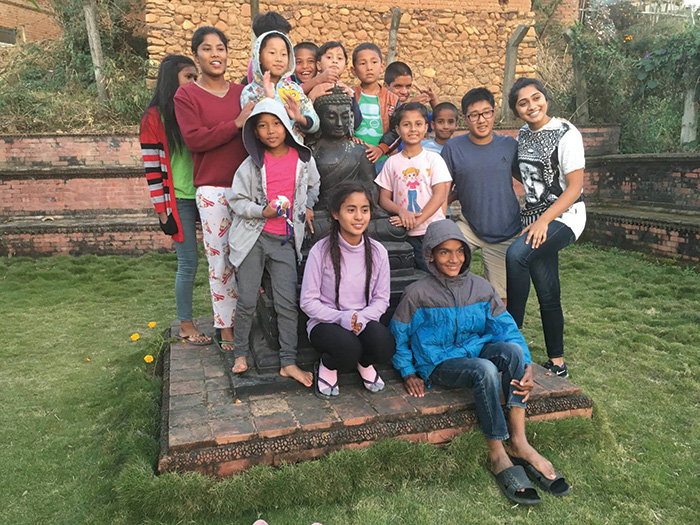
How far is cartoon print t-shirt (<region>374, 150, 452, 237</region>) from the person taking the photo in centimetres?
335

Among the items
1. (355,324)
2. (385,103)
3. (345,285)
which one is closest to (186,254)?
(345,285)

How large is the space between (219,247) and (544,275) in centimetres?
207

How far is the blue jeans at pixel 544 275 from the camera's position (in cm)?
321

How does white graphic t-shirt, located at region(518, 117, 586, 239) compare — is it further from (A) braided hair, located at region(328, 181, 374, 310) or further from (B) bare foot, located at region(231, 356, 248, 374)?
(B) bare foot, located at region(231, 356, 248, 374)

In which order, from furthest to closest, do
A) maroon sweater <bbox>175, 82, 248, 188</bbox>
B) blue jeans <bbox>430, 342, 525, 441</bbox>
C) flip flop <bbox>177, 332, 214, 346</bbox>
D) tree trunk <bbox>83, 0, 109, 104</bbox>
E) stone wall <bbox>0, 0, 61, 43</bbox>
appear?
stone wall <bbox>0, 0, 61, 43</bbox>
tree trunk <bbox>83, 0, 109, 104</bbox>
flip flop <bbox>177, 332, 214, 346</bbox>
maroon sweater <bbox>175, 82, 248, 188</bbox>
blue jeans <bbox>430, 342, 525, 441</bbox>

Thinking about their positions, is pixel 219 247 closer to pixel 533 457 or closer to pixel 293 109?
pixel 293 109

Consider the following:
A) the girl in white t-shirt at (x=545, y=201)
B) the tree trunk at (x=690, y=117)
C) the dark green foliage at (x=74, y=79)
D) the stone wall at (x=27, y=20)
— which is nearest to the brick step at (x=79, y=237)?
the dark green foliage at (x=74, y=79)

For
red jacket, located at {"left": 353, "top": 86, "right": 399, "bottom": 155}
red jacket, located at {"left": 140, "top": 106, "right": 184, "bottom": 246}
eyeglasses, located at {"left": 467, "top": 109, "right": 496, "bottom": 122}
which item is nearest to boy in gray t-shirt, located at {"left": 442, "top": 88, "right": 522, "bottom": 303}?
eyeglasses, located at {"left": 467, "top": 109, "right": 496, "bottom": 122}

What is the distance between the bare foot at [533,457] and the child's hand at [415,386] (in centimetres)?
51

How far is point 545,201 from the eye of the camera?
3.27 m

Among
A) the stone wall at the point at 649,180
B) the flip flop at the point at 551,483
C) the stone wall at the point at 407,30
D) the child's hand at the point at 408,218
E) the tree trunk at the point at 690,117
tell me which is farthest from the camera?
the stone wall at the point at 407,30

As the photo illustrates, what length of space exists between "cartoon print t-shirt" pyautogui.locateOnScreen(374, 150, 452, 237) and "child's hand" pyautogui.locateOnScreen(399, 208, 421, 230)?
0.22 ft

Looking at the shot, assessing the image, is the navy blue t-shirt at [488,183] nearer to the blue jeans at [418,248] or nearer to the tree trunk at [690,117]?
the blue jeans at [418,248]

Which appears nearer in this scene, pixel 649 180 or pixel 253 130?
pixel 253 130
